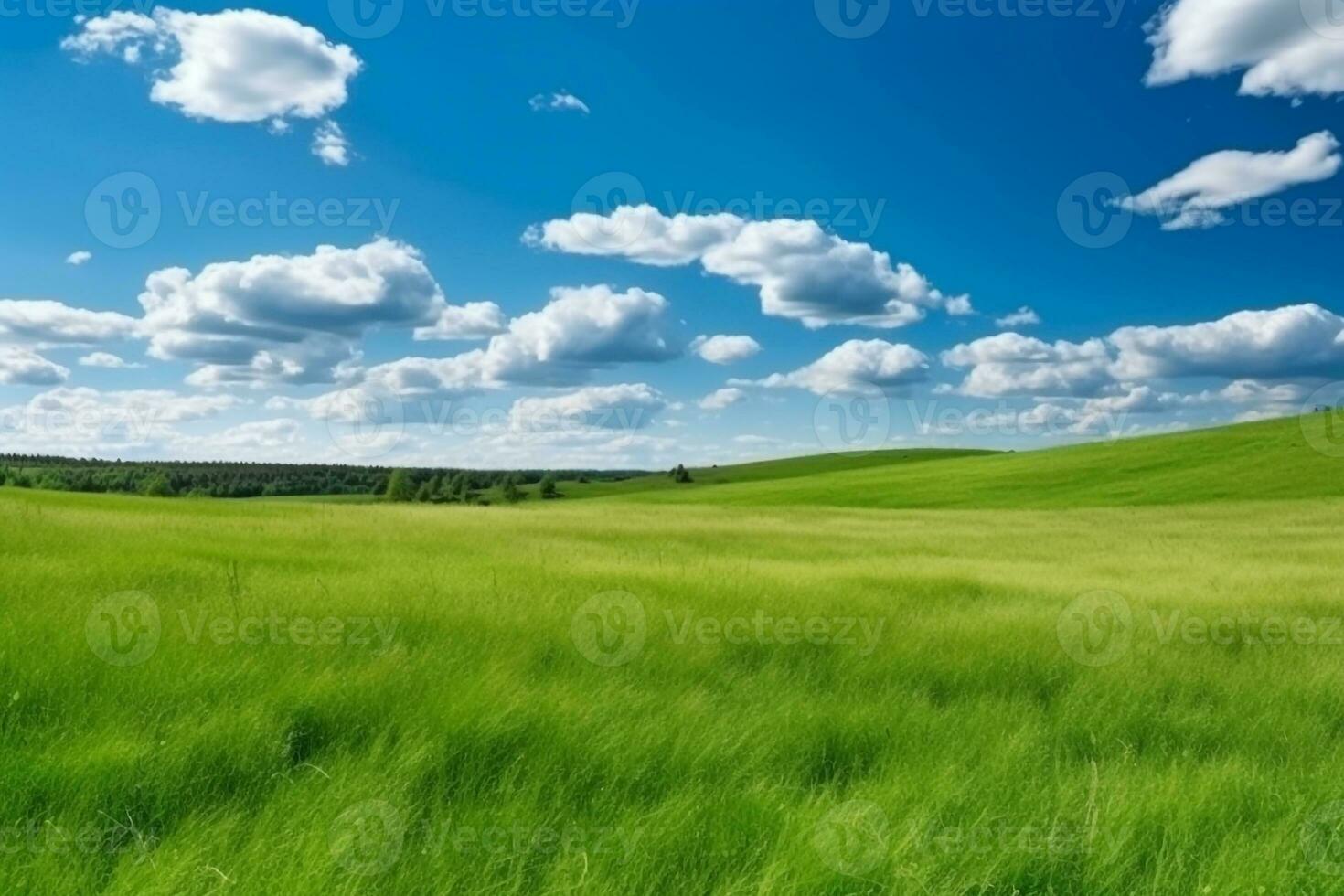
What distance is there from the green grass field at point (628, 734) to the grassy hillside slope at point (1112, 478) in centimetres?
5189

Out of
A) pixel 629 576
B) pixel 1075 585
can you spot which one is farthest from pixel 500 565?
pixel 1075 585

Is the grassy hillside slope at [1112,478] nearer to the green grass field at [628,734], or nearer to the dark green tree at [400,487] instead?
the dark green tree at [400,487]

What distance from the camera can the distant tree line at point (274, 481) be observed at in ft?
195

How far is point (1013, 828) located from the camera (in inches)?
169

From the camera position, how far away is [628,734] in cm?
508

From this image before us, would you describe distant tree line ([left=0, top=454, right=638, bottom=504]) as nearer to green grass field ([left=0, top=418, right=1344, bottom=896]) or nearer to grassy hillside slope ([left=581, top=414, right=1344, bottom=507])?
grassy hillside slope ([left=581, top=414, right=1344, bottom=507])

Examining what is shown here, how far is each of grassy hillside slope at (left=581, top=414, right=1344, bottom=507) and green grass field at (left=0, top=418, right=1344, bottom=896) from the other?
51.9 m

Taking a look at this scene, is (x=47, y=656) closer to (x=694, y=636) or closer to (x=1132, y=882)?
(x=694, y=636)

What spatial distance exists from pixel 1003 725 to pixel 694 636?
278 cm

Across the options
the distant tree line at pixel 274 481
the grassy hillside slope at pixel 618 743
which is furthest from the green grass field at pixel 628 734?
the distant tree line at pixel 274 481

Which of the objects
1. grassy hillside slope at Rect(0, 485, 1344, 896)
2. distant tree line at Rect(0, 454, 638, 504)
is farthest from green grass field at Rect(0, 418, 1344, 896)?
distant tree line at Rect(0, 454, 638, 504)

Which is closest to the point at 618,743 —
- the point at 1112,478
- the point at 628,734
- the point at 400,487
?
the point at 628,734

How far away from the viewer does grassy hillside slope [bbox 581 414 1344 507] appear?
55781mm

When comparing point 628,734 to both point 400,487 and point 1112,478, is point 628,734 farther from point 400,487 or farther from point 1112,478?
point 400,487
